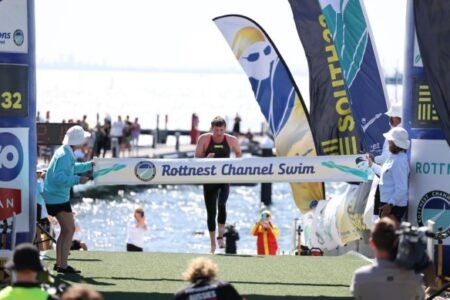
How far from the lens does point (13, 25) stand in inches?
508

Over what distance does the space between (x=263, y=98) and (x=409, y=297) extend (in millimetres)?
12216

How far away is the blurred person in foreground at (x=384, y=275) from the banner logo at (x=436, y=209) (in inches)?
177

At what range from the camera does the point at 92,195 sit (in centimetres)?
5088

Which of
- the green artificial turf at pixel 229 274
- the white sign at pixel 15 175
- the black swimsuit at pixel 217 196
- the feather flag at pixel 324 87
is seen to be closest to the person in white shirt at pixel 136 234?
the feather flag at pixel 324 87

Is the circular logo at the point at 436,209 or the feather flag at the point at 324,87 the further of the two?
the feather flag at the point at 324,87

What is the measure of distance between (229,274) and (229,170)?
1.58 meters

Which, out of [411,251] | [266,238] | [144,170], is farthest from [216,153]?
[411,251]

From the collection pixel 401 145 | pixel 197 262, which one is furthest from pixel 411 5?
pixel 197 262

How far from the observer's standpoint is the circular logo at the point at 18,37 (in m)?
12.9

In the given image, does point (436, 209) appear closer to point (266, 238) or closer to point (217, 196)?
point (217, 196)

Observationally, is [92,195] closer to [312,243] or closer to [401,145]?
[312,243]

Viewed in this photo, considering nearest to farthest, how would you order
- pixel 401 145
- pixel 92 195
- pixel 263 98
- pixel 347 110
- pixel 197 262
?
1. pixel 197 262
2. pixel 401 145
3. pixel 347 110
4. pixel 263 98
5. pixel 92 195

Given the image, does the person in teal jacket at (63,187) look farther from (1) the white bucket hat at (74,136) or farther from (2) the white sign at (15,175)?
(2) the white sign at (15,175)

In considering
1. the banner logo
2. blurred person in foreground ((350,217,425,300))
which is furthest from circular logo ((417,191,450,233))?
blurred person in foreground ((350,217,425,300))
